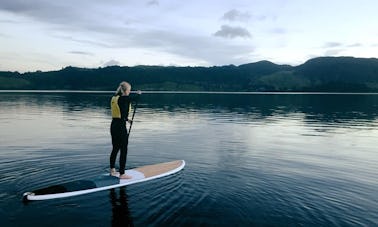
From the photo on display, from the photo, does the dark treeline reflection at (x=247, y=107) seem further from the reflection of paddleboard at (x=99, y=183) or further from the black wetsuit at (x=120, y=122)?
the black wetsuit at (x=120, y=122)

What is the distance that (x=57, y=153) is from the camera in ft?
65.8

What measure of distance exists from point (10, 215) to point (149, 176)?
5593mm

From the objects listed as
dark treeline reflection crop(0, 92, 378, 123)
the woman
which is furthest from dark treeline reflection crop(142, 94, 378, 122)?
the woman

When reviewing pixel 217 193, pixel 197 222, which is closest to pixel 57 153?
pixel 217 193

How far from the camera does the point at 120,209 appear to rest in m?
11.1

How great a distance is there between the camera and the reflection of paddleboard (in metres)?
11.7

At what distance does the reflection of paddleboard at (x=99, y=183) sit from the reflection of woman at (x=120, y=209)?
1.47 ft

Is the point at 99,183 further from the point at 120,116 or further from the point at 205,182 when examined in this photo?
the point at 205,182

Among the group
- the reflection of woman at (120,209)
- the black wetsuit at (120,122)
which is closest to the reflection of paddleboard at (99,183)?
the reflection of woman at (120,209)

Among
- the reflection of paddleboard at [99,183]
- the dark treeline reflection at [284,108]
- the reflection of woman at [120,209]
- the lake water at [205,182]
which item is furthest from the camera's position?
the dark treeline reflection at [284,108]

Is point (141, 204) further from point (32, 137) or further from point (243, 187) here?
point (32, 137)

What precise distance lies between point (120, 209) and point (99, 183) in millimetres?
2333

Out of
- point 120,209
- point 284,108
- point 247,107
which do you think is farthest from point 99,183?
point 284,108

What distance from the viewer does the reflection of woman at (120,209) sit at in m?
10.1
